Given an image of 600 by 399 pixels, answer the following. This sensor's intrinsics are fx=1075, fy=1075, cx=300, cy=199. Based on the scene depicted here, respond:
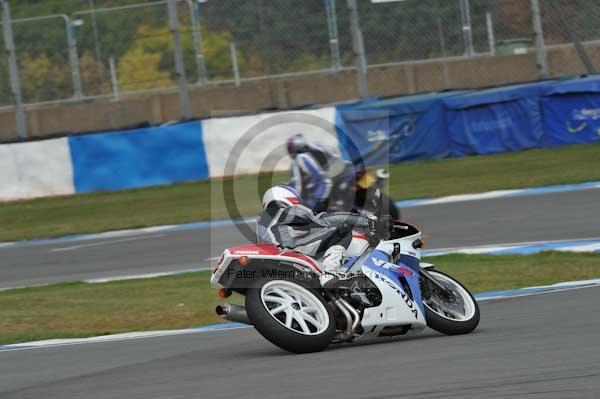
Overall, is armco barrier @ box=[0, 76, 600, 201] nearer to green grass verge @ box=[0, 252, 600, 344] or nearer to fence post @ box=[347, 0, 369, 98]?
fence post @ box=[347, 0, 369, 98]

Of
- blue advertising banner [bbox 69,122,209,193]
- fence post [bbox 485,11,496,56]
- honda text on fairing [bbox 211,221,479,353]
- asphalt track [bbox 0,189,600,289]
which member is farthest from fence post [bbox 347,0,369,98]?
honda text on fairing [bbox 211,221,479,353]

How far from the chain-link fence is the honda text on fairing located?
524 inches

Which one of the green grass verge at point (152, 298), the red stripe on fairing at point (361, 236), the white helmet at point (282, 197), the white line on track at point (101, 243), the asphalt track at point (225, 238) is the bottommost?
the white line on track at point (101, 243)

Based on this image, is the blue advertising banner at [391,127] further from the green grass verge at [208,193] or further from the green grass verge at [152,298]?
the green grass verge at [152,298]

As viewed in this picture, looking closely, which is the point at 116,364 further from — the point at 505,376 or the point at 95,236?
the point at 95,236

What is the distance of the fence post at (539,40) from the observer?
65.8 ft

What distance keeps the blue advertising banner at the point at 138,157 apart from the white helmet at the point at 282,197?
12.8m

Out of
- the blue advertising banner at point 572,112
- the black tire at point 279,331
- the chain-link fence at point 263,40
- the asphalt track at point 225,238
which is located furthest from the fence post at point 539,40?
the black tire at point 279,331

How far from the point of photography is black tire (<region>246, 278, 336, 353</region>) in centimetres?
684

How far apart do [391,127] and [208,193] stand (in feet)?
11.8

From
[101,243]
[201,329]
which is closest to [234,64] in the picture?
[101,243]

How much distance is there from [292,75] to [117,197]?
4572mm

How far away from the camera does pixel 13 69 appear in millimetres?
20562

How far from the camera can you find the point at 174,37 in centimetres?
1980
